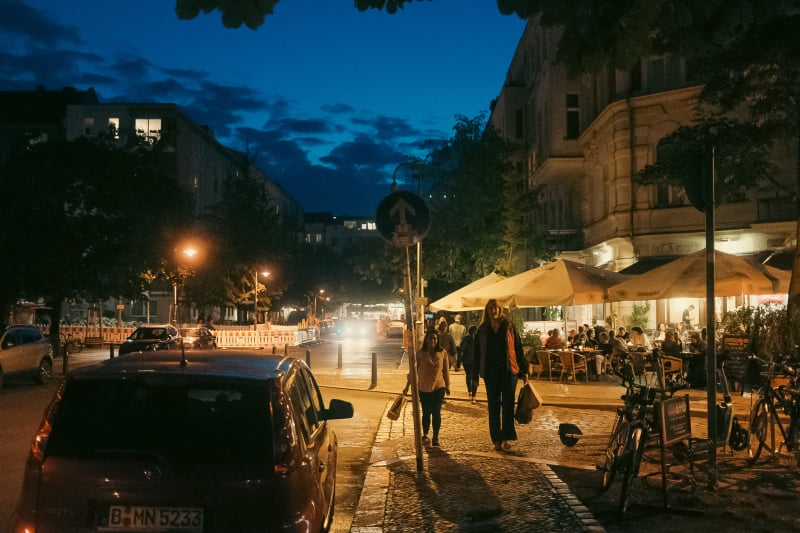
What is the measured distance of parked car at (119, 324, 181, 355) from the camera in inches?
1241

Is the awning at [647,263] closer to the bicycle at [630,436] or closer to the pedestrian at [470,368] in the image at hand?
the pedestrian at [470,368]

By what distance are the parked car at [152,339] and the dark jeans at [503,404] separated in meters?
22.7

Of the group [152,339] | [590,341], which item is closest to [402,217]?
[590,341]

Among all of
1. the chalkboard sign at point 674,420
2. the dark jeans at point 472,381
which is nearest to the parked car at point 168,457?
the chalkboard sign at point 674,420

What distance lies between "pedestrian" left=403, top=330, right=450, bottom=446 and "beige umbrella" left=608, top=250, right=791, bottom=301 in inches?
283

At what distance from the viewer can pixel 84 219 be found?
36125 mm

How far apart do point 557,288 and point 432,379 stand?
8.73 metres

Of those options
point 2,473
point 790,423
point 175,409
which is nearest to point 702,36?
point 175,409

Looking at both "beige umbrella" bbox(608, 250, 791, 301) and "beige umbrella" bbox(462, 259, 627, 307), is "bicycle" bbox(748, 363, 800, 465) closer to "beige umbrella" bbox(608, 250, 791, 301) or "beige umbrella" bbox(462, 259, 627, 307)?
"beige umbrella" bbox(608, 250, 791, 301)

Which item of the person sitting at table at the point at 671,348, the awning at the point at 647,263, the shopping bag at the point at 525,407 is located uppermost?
the awning at the point at 647,263

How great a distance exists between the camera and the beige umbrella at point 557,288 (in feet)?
62.0

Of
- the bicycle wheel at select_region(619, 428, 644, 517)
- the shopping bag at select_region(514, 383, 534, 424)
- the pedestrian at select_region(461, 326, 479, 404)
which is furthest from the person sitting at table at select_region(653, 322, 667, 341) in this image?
the bicycle wheel at select_region(619, 428, 644, 517)

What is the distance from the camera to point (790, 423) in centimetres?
938

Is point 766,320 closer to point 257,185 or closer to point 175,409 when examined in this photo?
point 175,409
